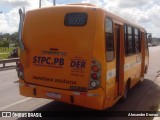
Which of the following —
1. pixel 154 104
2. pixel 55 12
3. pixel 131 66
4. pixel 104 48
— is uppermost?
pixel 55 12

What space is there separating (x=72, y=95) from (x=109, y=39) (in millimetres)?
1690

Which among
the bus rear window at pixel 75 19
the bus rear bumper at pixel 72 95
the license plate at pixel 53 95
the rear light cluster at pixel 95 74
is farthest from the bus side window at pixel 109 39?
the license plate at pixel 53 95

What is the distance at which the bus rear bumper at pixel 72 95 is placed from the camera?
24.6 ft

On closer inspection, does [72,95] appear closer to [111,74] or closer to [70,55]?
[70,55]

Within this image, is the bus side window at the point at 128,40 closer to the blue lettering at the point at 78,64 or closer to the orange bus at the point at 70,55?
the orange bus at the point at 70,55

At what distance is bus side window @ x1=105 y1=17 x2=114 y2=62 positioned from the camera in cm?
794

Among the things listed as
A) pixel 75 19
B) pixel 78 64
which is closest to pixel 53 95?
pixel 78 64

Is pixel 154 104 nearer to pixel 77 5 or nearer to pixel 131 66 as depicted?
pixel 131 66

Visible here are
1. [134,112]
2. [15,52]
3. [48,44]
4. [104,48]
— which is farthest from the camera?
[15,52]

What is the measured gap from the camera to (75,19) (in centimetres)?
791

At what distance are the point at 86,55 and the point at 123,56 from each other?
238cm

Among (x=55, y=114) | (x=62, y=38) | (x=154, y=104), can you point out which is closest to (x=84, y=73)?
(x=62, y=38)

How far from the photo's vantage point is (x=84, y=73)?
301 inches

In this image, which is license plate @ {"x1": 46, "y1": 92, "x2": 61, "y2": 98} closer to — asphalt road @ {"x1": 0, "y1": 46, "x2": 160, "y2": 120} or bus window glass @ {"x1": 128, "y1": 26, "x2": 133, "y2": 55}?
asphalt road @ {"x1": 0, "y1": 46, "x2": 160, "y2": 120}
